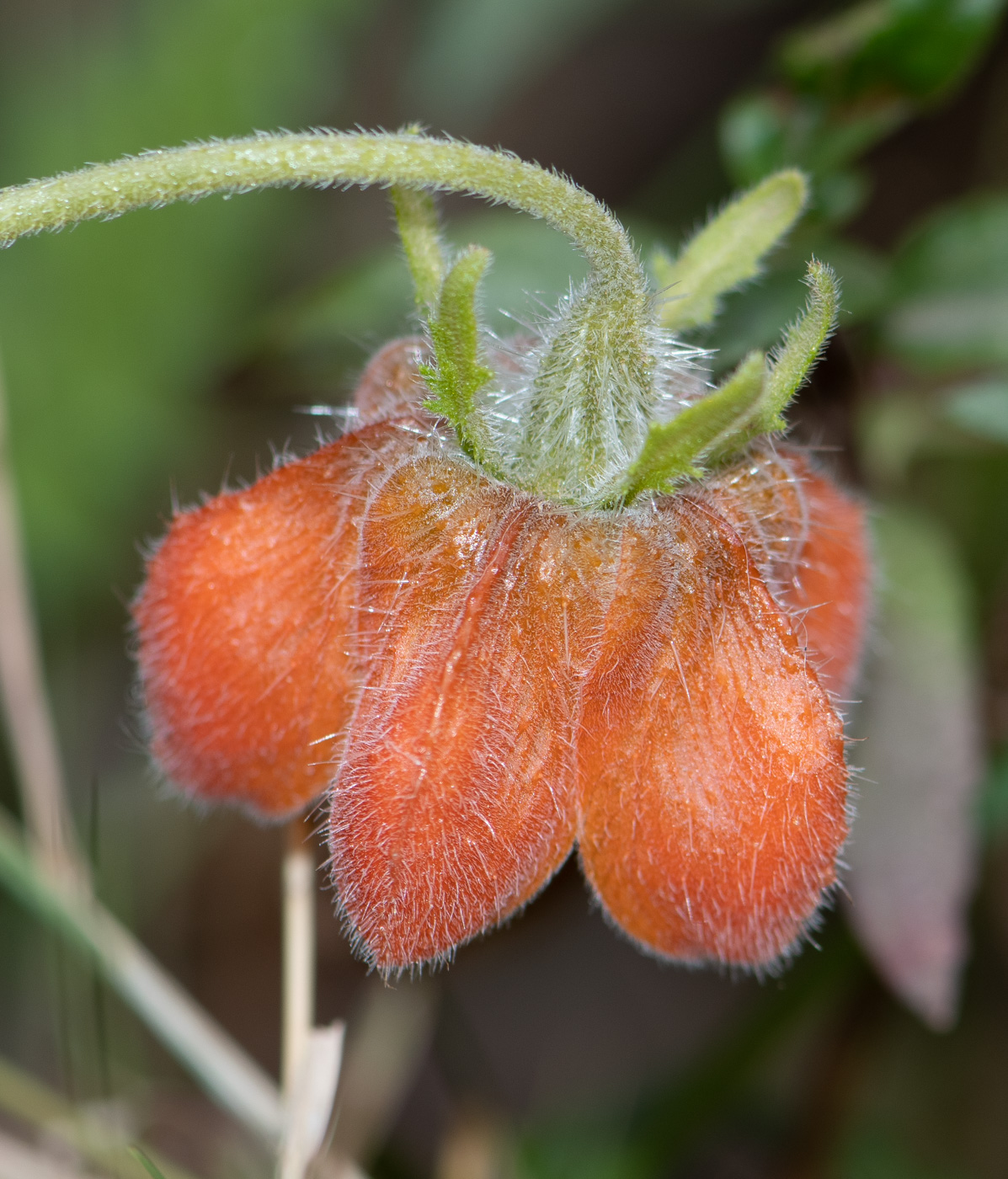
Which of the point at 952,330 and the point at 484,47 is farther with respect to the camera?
the point at 484,47

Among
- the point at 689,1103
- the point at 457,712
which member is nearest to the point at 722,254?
the point at 457,712

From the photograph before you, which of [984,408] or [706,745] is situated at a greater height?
[706,745]

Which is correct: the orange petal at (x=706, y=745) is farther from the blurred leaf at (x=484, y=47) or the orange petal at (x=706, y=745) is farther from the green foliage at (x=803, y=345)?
the blurred leaf at (x=484, y=47)

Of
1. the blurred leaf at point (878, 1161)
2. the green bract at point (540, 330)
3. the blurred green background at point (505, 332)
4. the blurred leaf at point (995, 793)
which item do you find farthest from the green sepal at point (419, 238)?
the blurred leaf at point (878, 1161)

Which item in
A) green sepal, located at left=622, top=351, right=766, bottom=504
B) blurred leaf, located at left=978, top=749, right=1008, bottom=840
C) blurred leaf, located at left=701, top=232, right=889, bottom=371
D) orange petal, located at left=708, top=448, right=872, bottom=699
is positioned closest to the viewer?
green sepal, located at left=622, top=351, right=766, bottom=504

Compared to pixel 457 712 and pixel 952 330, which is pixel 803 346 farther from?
pixel 952 330

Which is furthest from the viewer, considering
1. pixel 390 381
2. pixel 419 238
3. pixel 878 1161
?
pixel 878 1161

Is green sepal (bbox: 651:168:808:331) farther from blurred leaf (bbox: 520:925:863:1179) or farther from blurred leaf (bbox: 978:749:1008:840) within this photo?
blurred leaf (bbox: 520:925:863:1179)

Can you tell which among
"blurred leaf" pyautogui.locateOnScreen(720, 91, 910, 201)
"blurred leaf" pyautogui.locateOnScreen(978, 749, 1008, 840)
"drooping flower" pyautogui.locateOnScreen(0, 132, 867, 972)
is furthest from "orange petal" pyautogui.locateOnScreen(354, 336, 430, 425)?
"blurred leaf" pyautogui.locateOnScreen(978, 749, 1008, 840)
